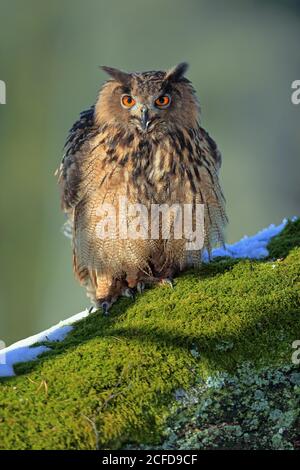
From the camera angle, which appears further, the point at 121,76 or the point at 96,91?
the point at 96,91

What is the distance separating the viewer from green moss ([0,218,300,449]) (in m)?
2.34

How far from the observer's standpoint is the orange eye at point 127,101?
389 cm

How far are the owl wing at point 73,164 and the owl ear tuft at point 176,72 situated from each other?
53 centimetres

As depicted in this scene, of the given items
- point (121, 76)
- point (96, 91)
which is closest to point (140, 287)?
point (121, 76)

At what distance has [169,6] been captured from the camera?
13062 millimetres

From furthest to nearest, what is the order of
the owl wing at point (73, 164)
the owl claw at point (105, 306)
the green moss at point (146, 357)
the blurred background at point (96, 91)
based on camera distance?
the blurred background at point (96, 91), the owl wing at point (73, 164), the owl claw at point (105, 306), the green moss at point (146, 357)

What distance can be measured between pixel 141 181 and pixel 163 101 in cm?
46

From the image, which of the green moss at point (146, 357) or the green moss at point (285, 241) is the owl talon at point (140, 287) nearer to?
the green moss at point (146, 357)

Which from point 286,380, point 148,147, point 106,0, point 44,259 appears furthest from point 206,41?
point 286,380

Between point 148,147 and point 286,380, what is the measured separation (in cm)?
167

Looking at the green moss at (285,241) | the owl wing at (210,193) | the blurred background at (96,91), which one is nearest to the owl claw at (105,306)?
the owl wing at (210,193)

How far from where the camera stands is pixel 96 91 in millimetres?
12023

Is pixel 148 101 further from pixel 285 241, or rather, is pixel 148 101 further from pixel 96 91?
pixel 96 91
